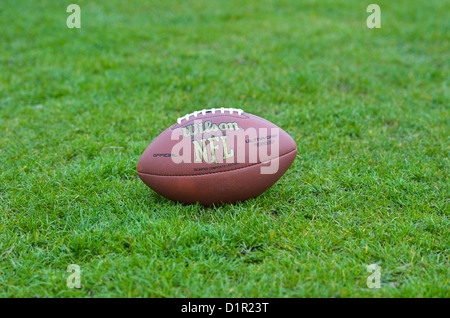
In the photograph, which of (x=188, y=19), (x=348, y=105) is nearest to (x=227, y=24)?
(x=188, y=19)

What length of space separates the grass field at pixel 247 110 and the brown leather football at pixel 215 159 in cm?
13

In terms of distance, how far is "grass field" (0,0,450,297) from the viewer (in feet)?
7.67

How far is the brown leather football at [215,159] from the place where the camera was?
9.09 ft

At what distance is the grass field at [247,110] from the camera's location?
2338 millimetres

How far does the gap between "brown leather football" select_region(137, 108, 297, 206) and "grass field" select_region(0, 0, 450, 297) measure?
13 centimetres

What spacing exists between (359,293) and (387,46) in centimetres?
478

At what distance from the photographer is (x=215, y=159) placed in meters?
2.76

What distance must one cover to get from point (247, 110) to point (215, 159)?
172 cm

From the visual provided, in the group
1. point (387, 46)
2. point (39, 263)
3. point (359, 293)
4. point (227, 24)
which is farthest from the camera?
point (227, 24)

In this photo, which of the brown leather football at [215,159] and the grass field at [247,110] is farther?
the brown leather football at [215,159]

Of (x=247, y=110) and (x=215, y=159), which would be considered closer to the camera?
(x=215, y=159)

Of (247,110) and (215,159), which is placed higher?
(247,110)
